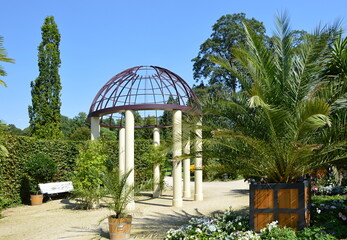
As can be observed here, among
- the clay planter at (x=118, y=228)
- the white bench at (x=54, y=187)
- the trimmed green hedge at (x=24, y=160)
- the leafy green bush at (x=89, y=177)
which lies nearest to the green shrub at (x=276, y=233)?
the clay planter at (x=118, y=228)

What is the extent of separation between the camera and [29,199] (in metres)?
13.0

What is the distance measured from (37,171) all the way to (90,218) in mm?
4203

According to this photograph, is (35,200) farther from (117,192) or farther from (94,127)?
(117,192)

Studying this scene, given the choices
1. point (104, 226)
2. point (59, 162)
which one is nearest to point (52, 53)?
point (59, 162)

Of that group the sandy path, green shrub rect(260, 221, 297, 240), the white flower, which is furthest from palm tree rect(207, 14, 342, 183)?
the sandy path

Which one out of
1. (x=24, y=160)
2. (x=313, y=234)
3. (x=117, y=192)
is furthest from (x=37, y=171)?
(x=313, y=234)

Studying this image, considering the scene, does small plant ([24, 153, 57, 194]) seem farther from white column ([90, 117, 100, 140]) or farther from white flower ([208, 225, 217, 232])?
white flower ([208, 225, 217, 232])

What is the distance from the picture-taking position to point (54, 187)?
499 inches

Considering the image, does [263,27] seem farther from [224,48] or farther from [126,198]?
[126,198]

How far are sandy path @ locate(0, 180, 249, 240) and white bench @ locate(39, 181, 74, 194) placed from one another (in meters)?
0.48

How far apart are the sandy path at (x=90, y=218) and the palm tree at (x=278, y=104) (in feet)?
9.44

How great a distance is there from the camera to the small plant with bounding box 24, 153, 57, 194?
12445 mm

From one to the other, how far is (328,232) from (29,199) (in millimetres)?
11239

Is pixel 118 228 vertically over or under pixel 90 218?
over
